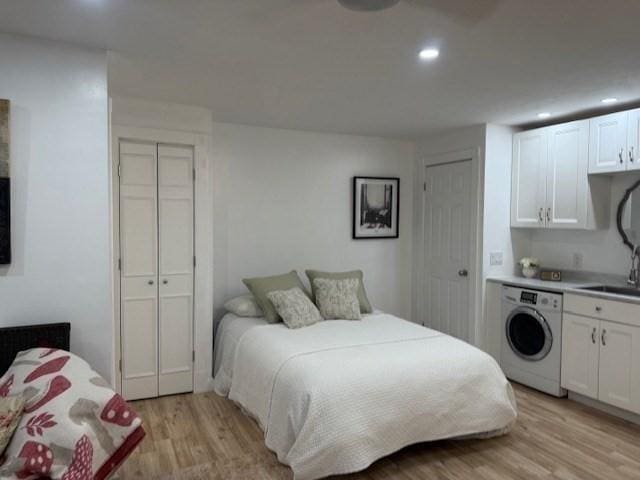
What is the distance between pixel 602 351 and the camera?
10.9ft

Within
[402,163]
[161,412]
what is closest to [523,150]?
[402,163]

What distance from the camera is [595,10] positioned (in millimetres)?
1883

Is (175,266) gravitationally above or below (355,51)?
below

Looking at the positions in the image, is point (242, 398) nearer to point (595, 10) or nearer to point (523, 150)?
point (595, 10)

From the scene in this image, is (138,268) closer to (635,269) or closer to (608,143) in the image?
(608,143)

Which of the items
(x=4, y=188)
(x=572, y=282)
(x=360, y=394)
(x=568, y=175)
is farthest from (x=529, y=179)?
(x=4, y=188)

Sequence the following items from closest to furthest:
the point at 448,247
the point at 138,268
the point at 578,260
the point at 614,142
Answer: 1. the point at 614,142
2. the point at 138,268
3. the point at 578,260
4. the point at 448,247

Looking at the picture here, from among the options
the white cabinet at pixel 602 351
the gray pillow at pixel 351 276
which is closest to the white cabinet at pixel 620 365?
the white cabinet at pixel 602 351

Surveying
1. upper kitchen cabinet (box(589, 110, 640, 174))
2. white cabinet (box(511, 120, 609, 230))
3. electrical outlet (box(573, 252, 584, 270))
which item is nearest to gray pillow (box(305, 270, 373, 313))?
white cabinet (box(511, 120, 609, 230))

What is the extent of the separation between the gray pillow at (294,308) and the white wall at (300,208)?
685 millimetres

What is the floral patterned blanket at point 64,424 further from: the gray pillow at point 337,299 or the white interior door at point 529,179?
the white interior door at point 529,179

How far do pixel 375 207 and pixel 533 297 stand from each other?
182 cm

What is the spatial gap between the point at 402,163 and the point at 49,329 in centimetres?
383

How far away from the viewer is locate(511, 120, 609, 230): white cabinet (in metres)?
3.67
